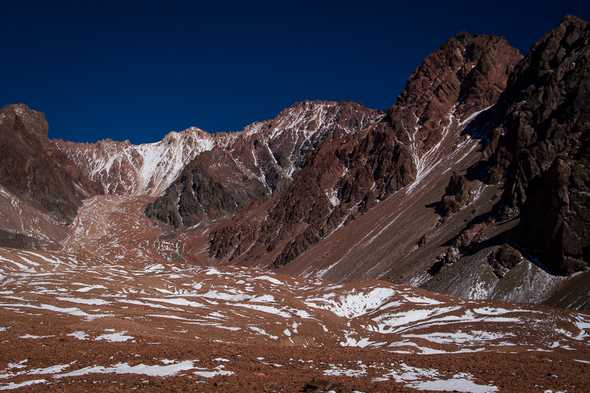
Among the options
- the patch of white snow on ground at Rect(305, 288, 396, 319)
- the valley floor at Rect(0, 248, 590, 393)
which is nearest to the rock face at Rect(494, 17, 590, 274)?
the valley floor at Rect(0, 248, 590, 393)

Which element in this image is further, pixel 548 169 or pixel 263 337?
pixel 548 169

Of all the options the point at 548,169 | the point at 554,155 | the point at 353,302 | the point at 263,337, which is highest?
the point at 554,155

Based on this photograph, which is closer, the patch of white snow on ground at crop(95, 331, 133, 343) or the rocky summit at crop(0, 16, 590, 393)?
the rocky summit at crop(0, 16, 590, 393)

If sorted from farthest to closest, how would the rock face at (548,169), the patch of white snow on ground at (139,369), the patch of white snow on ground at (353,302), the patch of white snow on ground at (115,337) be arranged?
the rock face at (548,169)
the patch of white snow on ground at (353,302)
the patch of white snow on ground at (115,337)
the patch of white snow on ground at (139,369)

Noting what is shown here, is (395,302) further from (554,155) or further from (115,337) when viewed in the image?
(554,155)

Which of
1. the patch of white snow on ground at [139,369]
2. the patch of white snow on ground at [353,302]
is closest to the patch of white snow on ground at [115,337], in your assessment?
the patch of white snow on ground at [139,369]

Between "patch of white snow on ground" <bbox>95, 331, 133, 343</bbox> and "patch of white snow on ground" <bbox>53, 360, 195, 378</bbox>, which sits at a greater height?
"patch of white snow on ground" <bbox>95, 331, 133, 343</bbox>

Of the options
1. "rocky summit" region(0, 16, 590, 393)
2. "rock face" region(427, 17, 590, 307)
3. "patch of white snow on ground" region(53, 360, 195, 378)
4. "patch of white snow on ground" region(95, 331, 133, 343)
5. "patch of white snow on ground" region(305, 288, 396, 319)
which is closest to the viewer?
"patch of white snow on ground" region(53, 360, 195, 378)

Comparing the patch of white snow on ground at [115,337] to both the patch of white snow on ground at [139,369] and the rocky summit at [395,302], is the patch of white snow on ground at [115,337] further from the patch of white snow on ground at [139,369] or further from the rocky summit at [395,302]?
the patch of white snow on ground at [139,369]

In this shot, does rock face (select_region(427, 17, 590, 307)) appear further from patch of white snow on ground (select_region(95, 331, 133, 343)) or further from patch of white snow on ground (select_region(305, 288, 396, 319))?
patch of white snow on ground (select_region(95, 331, 133, 343))

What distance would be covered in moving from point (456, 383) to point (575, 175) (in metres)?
97.6

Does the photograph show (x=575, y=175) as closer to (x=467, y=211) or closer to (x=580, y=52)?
(x=467, y=211)

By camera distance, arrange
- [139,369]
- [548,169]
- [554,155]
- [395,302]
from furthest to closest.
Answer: [554,155], [548,169], [395,302], [139,369]

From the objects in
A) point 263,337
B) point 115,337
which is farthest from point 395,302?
point 115,337
